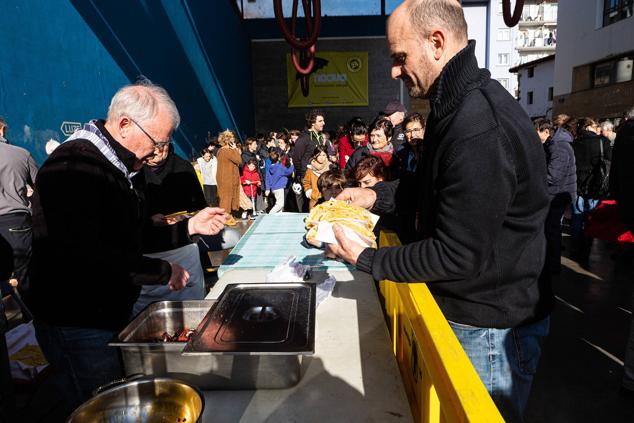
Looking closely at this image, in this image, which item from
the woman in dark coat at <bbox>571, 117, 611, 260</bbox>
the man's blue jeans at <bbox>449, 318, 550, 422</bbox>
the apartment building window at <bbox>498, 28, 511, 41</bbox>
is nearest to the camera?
the man's blue jeans at <bbox>449, 318, 550, 422</bbox>

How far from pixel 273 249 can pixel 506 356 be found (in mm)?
1802

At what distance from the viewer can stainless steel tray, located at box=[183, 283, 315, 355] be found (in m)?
1.25

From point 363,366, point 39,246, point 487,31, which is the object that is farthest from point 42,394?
point 487,31

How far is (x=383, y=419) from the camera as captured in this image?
120 cm

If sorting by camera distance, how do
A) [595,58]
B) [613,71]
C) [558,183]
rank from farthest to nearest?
[595,58] → [613,71] → [558,183]

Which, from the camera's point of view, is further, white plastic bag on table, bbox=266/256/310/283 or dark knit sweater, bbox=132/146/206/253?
dark knit sweater, bbox=132/146/206/253

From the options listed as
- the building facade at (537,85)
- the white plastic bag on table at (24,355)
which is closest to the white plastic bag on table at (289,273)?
the white plastic bag on table at (24,355)

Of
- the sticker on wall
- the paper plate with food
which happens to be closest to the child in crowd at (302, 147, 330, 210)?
the sticker on wall

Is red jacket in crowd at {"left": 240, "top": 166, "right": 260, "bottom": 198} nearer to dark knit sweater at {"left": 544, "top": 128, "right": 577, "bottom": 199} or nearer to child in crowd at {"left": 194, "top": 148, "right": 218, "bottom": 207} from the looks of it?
child in crowd at {"left": 194, "top": 148, "right": 218, "bottom": 207}

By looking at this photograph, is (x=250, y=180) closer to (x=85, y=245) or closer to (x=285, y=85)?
(x=85, y=245)

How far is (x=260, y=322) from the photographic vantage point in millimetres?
1431

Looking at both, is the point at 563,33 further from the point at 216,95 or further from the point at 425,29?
the point at 425,29

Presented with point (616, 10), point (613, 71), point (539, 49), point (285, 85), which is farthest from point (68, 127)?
point (539, 49)

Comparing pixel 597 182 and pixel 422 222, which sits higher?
pixel 422 222
